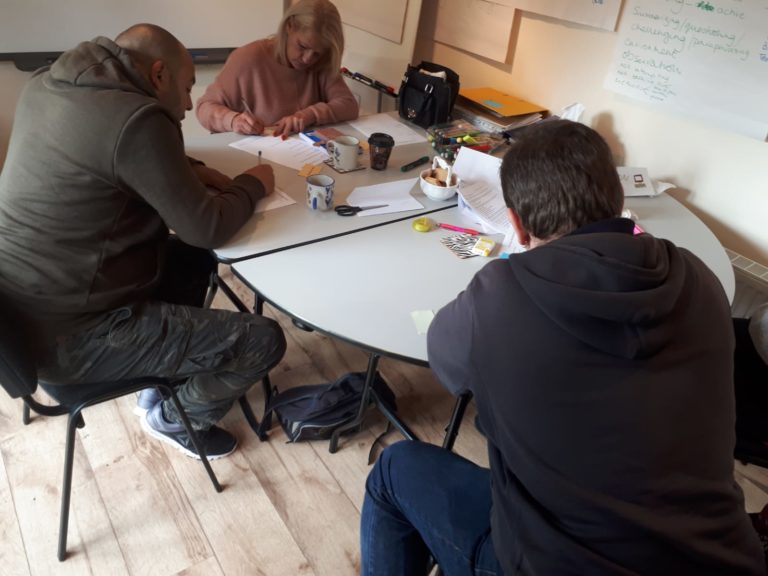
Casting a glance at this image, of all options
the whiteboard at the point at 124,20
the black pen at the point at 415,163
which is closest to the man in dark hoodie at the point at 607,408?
the black pen at the point at 415,163

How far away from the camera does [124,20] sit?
109 inches

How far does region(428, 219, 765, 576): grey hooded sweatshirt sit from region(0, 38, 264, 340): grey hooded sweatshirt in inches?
30.2

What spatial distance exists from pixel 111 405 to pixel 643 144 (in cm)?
216

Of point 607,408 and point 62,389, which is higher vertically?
point 607,408

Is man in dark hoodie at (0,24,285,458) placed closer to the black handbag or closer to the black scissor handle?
the black scissor handle

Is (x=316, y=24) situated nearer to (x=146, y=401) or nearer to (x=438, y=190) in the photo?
(x=438, y=190)

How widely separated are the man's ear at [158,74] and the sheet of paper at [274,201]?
1.27 feet

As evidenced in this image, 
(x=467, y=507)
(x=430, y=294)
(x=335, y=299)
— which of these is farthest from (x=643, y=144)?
(x=467, y=507)

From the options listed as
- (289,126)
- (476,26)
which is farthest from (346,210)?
(476,26)

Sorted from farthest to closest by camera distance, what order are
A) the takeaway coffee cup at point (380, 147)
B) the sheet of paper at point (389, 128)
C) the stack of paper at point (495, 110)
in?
the stack of paper at point (495, 110) < the sheet of paper at point (389, 128) < the takeaway coffee cup at point (380, 147)

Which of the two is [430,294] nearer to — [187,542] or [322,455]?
[322,455]

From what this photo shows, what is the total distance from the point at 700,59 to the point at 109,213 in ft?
6.23

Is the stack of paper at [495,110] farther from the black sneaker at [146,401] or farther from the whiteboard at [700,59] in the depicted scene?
the black sneaker at [146,401]

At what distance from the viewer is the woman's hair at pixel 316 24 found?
198 cm
